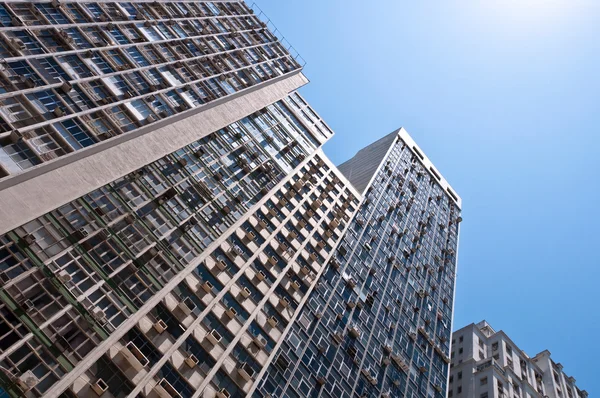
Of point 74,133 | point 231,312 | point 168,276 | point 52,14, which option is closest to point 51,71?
point 74,133

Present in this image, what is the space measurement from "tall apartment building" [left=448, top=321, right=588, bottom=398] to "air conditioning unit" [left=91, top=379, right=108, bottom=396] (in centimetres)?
4502

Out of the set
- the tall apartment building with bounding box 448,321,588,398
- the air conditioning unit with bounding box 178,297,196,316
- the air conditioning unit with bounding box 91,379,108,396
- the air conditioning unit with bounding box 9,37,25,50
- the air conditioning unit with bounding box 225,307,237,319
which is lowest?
the air conditioning unit with bounding box 91,379,108,396

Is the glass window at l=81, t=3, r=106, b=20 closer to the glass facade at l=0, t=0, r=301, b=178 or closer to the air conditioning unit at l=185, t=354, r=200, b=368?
the glass facade at l=0, t=0, r=301, b=178

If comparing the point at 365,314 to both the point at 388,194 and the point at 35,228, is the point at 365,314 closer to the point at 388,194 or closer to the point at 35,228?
the point at 388,194

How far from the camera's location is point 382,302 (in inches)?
1907

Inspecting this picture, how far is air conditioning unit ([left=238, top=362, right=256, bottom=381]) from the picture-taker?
99.0ft

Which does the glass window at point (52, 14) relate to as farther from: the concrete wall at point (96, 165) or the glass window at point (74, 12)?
the concrete wall at point (96, 165)

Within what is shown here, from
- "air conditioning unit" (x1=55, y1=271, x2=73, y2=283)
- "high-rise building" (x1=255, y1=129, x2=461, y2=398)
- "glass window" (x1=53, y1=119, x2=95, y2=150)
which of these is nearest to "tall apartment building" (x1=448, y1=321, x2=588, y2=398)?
"high-rise building" (x1=255, y1=129, x2=461, y2=398)

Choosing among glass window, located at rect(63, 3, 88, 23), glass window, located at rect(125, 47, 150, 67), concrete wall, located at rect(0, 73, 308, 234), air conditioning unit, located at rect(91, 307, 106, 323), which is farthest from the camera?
glass window, located at rect(125, 47, 150, 67)

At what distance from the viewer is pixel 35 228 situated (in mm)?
24531

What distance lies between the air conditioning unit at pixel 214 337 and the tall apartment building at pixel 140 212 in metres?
0.07

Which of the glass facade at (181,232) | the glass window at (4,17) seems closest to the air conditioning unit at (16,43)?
the glass facade at (181,232)

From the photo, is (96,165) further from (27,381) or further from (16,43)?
(27,381)

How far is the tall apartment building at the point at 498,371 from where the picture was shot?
192ft
